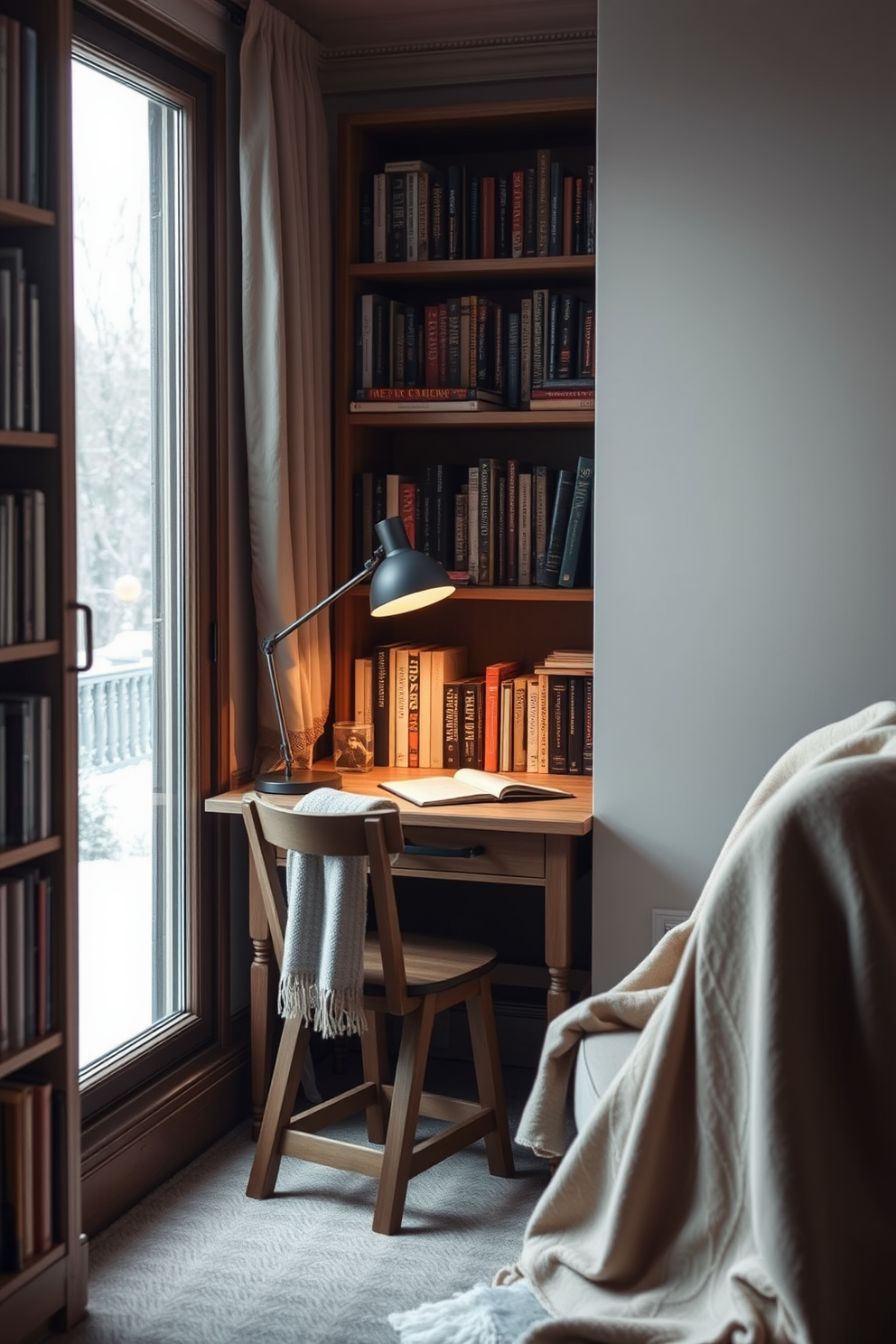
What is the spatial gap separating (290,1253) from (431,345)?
2007mm

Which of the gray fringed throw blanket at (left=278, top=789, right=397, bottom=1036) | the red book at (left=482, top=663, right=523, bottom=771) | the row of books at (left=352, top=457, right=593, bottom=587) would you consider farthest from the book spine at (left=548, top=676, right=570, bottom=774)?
the gray fringed throw blanket at (left=278, top=789, right=397, bottom=1036)

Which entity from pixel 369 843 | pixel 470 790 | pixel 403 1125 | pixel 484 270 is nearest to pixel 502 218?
pixel 484 270

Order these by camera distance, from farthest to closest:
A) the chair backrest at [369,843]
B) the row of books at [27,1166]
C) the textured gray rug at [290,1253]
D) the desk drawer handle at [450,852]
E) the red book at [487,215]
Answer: the red book at [487,215], the desk drawer handle at [450,852], the chair backrest at [369,843], the textured gray rug at [290,1253], the row of books at [27,1166]

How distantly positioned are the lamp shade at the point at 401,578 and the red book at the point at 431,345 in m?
0.53

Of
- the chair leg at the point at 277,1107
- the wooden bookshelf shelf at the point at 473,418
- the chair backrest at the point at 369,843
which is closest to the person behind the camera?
the chair backrest at the point at 369,843

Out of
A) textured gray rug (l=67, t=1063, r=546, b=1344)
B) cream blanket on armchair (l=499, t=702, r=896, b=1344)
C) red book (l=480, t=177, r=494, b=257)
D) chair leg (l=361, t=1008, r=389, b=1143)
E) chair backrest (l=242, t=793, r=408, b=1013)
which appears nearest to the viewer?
cream blanket on armchair (l=499, t=702, r=896, b=1344)

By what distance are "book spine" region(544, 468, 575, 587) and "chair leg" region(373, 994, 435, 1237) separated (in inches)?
41.8

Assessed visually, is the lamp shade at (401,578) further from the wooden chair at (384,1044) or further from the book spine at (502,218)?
the book spine at (502,218)

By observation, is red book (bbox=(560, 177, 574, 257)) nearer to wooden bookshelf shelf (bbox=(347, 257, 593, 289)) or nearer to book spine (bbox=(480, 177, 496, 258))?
wooden bookshelf shelf (bbox=(347, 257, 593, 289))

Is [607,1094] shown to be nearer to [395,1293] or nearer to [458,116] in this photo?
[395,1293]

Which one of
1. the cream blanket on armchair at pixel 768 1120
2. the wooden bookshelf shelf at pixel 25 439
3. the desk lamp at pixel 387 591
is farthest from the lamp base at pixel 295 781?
the cream blanket on armchair at pixel 768 1120

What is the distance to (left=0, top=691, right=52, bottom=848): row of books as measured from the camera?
→ 2059 millimetres

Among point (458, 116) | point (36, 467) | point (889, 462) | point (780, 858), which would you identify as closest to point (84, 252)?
point (36, 467)

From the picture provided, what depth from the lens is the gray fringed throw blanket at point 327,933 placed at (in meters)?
2.46
